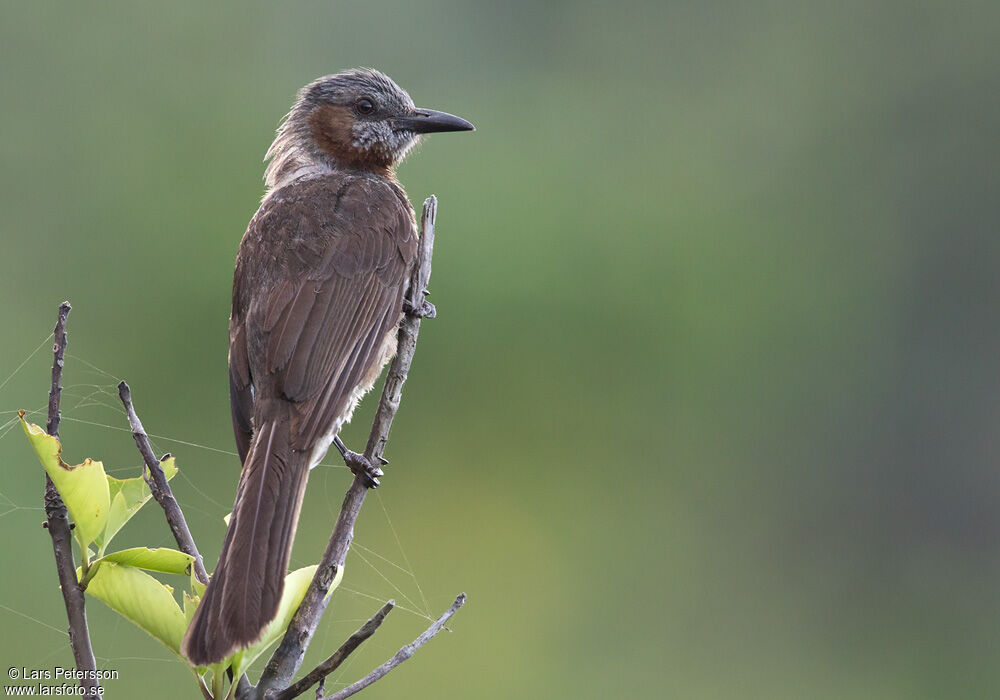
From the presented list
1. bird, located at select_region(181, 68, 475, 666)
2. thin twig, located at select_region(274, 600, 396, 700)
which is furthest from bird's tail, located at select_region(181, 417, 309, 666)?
thin twig, located at select_region(274, 600, 396, 700)

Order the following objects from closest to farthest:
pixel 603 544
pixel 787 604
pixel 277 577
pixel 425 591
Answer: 1. pixel 277 577
2. pixel 425 591
3. pixel 603 544
4. pixel 787 604

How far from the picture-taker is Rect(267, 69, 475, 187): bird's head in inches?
167

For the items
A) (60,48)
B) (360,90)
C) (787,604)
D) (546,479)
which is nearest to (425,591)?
(546,479)

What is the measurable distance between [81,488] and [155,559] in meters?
0.15

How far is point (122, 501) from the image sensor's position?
6.11 ft

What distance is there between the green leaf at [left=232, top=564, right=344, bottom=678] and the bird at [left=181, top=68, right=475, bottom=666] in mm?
16

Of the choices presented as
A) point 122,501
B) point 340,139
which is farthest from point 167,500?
→ point 340,139

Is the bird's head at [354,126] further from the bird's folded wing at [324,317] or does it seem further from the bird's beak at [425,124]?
the bird's folded wing at [324,317]

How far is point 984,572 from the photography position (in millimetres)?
13289

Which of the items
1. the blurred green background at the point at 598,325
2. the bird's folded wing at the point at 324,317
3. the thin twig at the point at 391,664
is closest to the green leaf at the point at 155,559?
the thin twig at the point at 391,664

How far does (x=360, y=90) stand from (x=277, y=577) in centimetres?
257

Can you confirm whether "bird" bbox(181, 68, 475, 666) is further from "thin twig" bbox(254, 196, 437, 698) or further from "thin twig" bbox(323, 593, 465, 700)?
"thin twig" bbox(323, 593, 465, 700)

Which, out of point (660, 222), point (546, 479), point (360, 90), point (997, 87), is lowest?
point (546, 479)

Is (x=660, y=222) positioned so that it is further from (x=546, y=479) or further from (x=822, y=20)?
(x=822, y=20)
